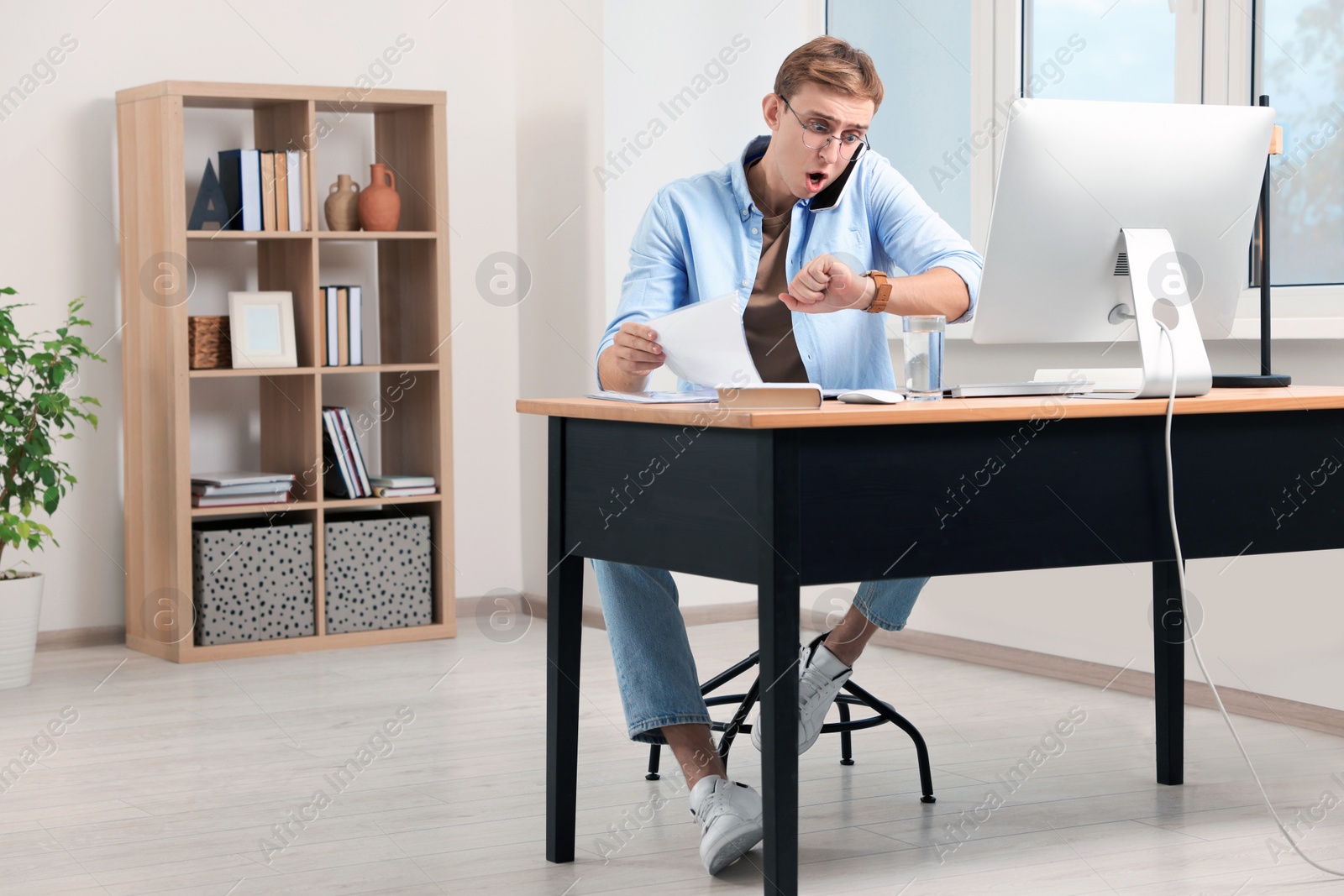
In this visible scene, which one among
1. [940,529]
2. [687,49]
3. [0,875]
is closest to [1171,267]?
[940,529]

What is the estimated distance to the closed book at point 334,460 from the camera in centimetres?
413

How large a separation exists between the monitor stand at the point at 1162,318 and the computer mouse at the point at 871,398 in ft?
1.16

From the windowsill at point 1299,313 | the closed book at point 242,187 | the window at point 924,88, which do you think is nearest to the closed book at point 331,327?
the closed book at point 242,187

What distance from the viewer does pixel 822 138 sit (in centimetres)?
228

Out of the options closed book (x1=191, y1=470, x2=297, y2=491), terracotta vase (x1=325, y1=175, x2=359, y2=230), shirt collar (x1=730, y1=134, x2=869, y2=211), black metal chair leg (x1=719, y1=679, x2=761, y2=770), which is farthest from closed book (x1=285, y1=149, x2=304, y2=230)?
black metal chair leg (x1=719, y1=679, x2=761, y2=770)

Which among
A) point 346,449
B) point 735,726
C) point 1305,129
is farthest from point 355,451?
point 1305,129

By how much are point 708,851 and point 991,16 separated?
256 cm

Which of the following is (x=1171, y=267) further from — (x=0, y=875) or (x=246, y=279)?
(x=246, y=279)

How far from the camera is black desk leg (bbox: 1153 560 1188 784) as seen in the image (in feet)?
8.69

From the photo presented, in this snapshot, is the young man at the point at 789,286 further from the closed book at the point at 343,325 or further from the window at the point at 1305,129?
the closed book at the point at 343,325

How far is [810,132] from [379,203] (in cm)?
216

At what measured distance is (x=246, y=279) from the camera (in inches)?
169

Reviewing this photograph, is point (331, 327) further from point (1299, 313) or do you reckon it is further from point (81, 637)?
point (1299, 313)

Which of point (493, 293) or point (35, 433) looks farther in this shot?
point (493, 293)
